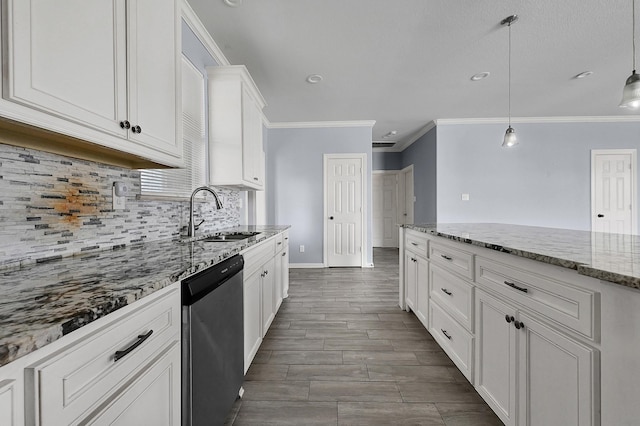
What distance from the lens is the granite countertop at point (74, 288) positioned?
48cm

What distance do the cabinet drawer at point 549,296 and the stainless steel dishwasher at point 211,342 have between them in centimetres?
125

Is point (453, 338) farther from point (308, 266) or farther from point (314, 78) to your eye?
point (308, 266)

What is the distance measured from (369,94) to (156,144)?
319 centimetres

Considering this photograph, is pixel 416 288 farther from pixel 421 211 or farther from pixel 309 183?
pixel 421 211

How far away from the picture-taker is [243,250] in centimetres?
158

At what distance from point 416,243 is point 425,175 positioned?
3496mm

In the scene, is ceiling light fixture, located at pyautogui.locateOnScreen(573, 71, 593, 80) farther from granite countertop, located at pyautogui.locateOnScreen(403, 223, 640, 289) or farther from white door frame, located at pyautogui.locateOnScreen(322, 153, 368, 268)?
granite countertop, located at pyautogui.locateOnScreen(403, 223, 640, 289)

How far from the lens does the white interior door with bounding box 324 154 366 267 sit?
4973 millimetres

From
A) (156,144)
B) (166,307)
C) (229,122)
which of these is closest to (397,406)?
(166,307)

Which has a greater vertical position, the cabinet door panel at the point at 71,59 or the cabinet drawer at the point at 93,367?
the cabinet door panel at the point at 71,59

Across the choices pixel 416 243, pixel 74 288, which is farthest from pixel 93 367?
pixel 416 243

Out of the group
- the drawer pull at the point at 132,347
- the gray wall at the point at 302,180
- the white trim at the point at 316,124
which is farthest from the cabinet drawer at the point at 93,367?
the white trim at the point at 316,124

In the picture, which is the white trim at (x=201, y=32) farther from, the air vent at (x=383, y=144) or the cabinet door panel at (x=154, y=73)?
the air vent at (x=383, y=144)

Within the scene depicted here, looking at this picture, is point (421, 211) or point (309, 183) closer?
point (309, 183)
